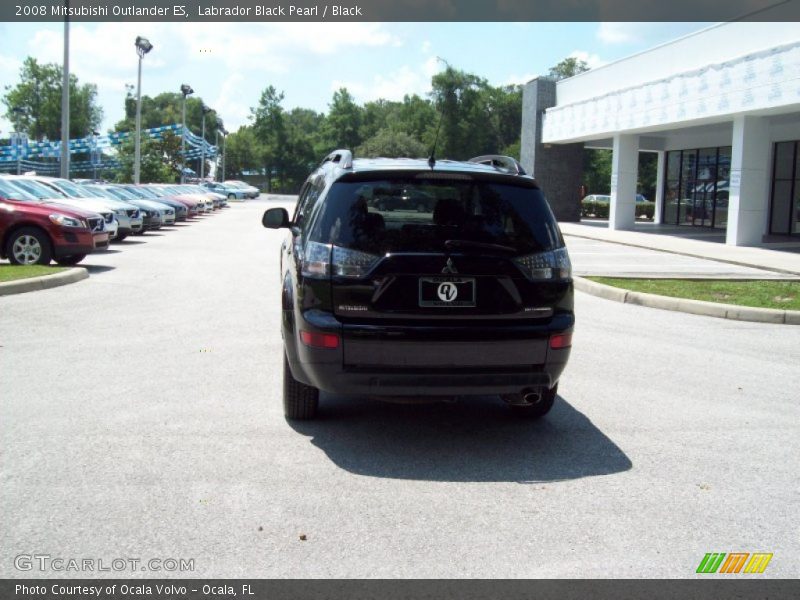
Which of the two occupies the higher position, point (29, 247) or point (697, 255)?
point (697, 255)

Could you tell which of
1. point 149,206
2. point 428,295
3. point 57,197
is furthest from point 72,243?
point 149,206

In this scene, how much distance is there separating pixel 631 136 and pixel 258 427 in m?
33.1

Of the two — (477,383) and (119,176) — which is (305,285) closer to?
(477,383)

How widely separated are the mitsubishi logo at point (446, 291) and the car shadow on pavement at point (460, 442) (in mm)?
1021

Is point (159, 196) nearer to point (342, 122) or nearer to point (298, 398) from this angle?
point (298, 398)

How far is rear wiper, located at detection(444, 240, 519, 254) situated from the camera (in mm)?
5102

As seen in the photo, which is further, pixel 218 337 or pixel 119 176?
pixel 119 176

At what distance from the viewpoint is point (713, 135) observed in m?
36.0

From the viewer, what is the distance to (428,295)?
5043 millimetres

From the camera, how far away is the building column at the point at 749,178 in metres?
26.2

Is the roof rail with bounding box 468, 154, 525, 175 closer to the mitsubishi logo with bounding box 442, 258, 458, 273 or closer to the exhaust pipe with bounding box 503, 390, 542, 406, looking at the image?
the mitsubishi logo with bounding box 442, 258, 458, 273

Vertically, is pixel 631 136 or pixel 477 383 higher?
pixel 631 136

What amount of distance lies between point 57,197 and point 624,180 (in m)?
25.2
